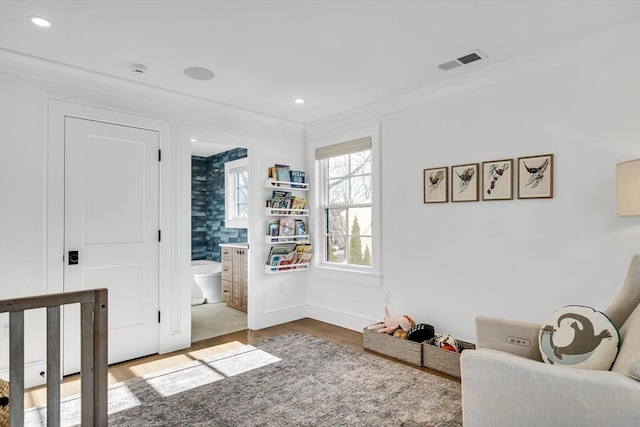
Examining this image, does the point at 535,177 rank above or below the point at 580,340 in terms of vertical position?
A: above

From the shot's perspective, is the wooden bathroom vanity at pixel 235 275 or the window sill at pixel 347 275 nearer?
the window sill at pixel 347 275

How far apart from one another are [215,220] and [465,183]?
4.57 metres

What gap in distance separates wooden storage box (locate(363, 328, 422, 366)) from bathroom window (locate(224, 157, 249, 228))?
3.25 meters

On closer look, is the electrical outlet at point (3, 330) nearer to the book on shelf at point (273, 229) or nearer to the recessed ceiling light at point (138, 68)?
the recessed ceiling light at point (138, 68)

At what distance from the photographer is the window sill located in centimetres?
382

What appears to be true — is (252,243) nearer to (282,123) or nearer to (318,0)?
(282,123)

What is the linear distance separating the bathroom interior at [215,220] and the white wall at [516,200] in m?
2.34

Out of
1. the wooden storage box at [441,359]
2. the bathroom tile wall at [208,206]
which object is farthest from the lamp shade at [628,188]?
the bathroom tile wall at [208,206]

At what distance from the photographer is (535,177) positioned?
2725 millimetres

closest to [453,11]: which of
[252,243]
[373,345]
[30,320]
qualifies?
[373,345]

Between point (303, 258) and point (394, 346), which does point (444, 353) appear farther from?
point (303, 258)

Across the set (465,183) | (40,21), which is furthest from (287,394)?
(40,21)

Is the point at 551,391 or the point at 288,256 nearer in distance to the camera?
the point at 551,391

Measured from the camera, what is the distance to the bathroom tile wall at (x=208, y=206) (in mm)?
6332
